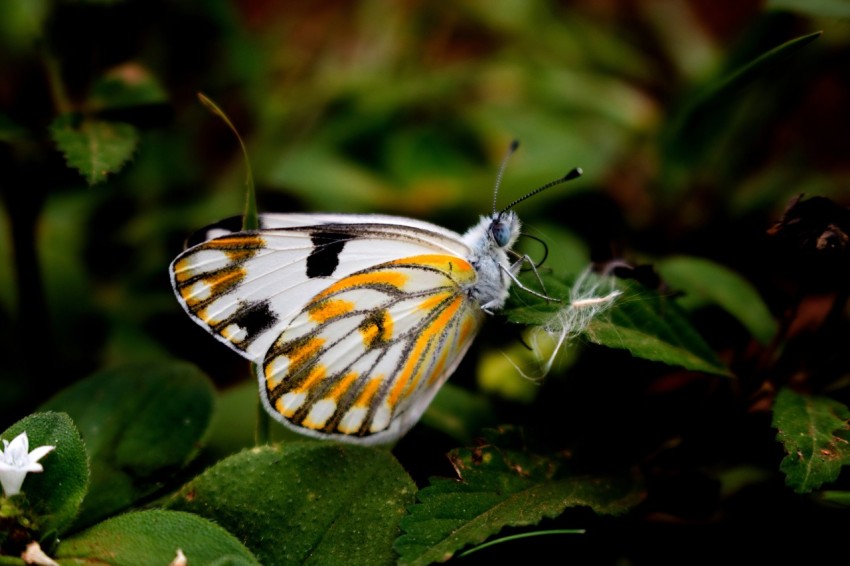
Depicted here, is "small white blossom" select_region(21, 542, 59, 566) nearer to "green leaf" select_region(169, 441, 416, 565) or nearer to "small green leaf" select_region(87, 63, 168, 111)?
"green leaf" select_region(169, 441, 416, 565)

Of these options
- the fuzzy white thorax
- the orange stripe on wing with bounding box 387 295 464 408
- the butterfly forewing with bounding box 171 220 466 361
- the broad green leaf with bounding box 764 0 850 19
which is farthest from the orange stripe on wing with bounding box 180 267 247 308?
the broad green leaf with bounding box 764 0 850 19

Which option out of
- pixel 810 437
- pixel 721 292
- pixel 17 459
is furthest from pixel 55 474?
pixel 721 292

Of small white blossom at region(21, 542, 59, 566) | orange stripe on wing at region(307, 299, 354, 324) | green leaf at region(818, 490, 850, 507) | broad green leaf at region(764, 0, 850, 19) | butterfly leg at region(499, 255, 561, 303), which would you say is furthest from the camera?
broad green leaf at region(764, 0, 850, 19)

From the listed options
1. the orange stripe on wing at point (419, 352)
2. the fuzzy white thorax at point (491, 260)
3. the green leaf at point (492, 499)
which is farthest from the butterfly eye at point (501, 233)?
the green leaf at point (492, 499)

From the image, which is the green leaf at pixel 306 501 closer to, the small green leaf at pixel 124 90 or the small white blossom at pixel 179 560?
the small white blossom at pixel 179 560

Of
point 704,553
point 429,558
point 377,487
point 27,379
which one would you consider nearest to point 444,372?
point 377,487

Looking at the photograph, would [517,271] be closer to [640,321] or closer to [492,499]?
[640,321]
